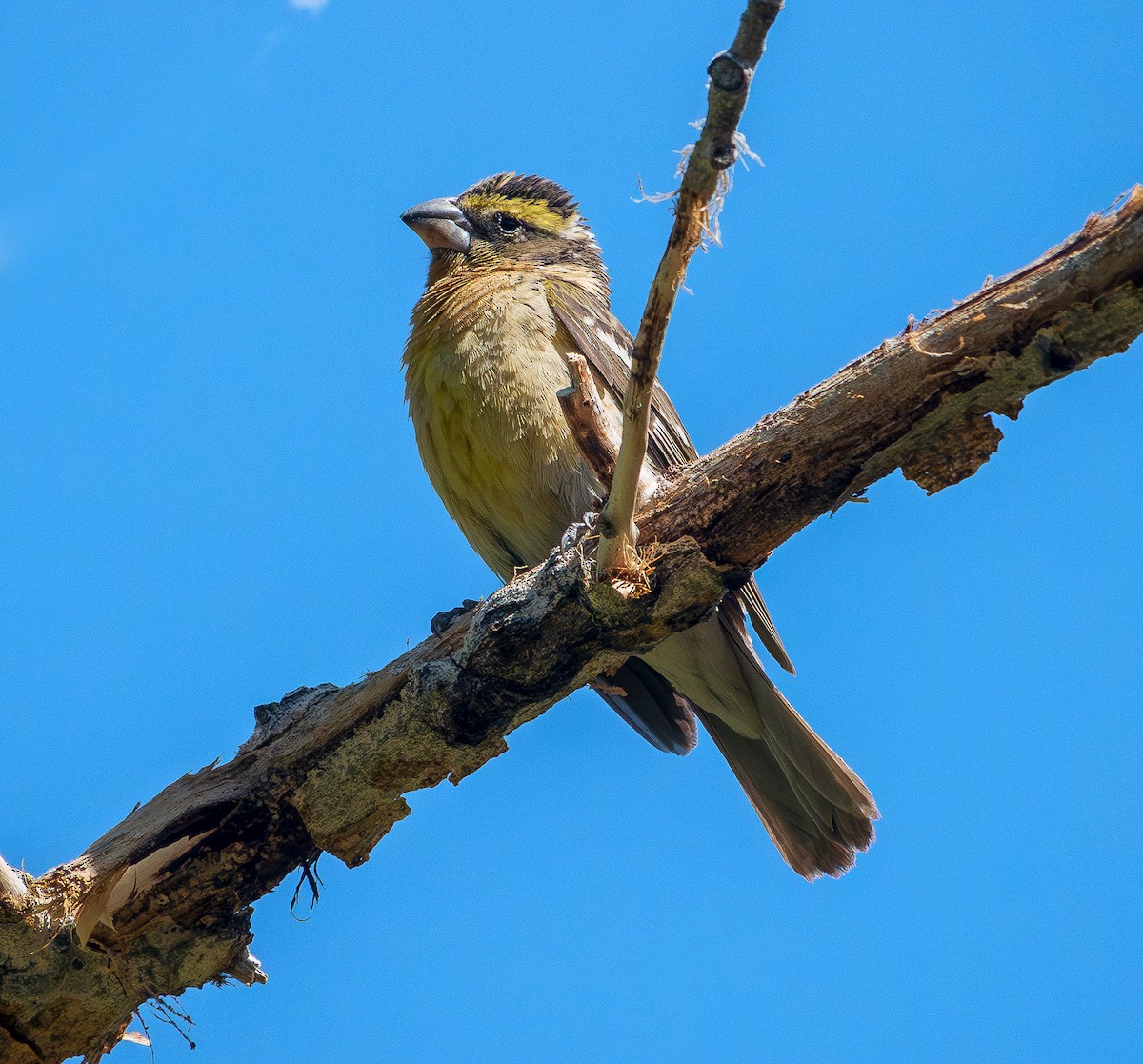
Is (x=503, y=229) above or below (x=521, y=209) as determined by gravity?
below

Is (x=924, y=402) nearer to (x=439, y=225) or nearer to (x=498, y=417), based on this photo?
(x=498, y=417)

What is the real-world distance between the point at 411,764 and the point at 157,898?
0.92 meters

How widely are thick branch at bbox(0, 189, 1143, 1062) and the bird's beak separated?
2.16m

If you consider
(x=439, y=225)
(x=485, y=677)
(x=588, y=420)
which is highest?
(x=439, y=225)

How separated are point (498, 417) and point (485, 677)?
1184mm

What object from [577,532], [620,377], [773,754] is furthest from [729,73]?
[773,754]

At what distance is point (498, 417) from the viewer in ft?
15.1

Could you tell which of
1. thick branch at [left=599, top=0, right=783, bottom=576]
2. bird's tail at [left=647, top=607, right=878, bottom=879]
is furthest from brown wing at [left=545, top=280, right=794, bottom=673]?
thick branch at [left=599, top=0, right=783, bottom=576]

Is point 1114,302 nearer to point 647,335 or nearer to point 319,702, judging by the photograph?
point 647,335

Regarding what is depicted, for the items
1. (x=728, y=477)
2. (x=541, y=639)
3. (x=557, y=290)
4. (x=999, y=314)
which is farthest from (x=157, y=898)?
(x=999, y=314)

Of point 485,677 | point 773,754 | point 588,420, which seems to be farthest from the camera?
point 773,754

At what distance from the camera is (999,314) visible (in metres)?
3.20

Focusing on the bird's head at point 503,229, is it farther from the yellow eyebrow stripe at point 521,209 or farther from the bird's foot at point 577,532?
the bird's foot at point 577,532

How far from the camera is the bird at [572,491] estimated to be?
462 cm
